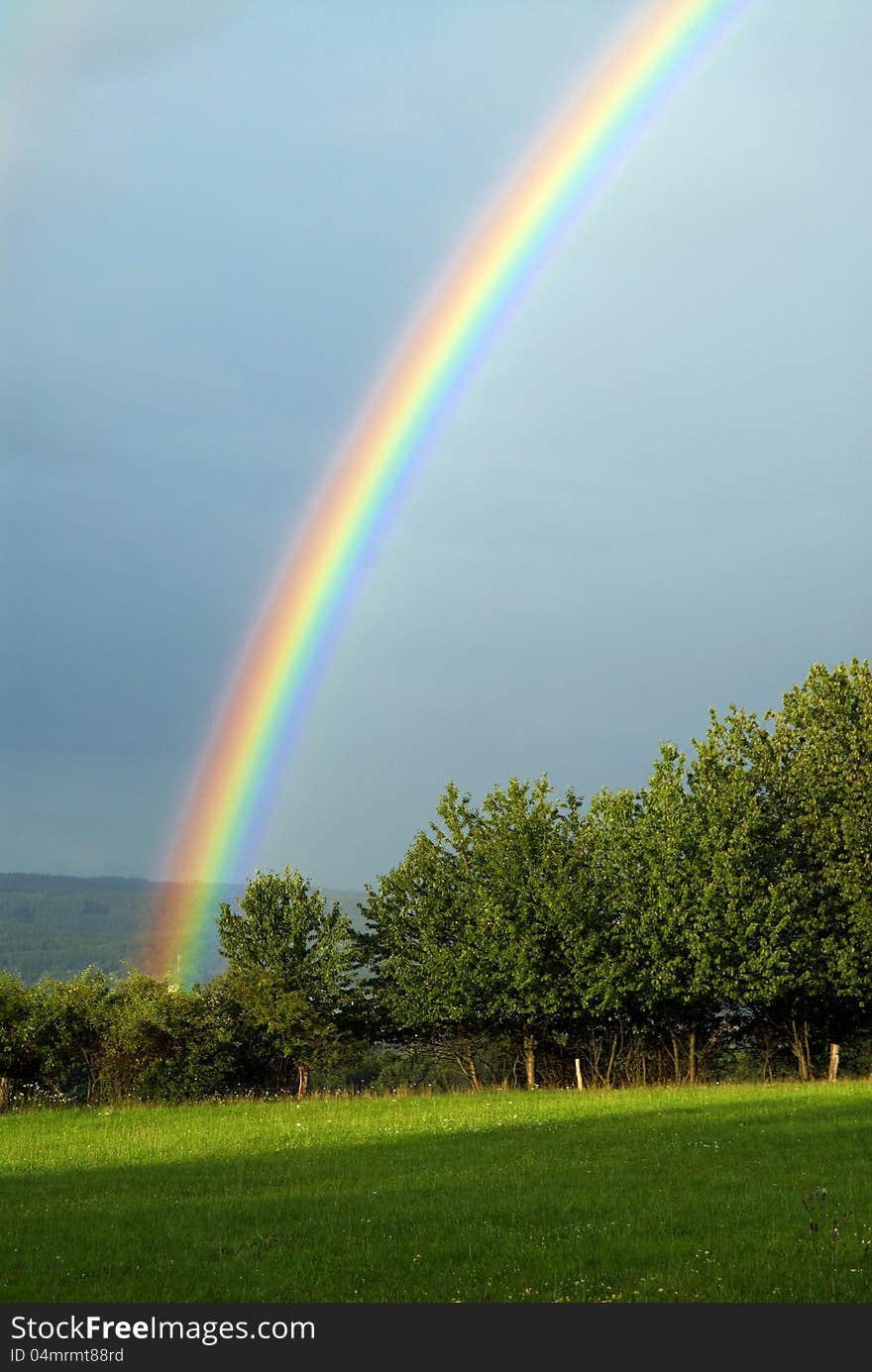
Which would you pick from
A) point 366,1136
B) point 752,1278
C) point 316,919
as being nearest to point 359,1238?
point 752,1278

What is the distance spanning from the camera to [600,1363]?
337 inches

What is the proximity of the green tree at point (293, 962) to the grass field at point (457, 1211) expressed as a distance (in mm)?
17133

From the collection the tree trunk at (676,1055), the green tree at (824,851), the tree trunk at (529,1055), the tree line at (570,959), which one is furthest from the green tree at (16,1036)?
the green tree at (824,851)

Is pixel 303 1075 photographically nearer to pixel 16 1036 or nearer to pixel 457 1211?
pixel 16 1036

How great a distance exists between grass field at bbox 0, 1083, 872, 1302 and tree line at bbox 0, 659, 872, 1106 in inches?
580

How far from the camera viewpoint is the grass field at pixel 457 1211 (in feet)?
36.5

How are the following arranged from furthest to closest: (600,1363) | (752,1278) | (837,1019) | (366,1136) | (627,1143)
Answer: (837,1019) < (366,1136) < (627,1143) < (752,1278) < (600,1363)

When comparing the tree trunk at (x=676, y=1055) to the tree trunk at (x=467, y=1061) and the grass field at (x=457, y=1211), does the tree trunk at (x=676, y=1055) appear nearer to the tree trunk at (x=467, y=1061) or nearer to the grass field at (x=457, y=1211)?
the tree trunk at (x=467, y=1061)

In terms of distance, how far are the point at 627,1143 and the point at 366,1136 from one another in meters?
6.47

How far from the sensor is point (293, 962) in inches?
1941

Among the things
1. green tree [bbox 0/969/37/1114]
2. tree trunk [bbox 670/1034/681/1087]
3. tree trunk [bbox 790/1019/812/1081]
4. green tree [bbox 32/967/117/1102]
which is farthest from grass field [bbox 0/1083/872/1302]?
tree trunk [bbox 670/1034/681/1087]

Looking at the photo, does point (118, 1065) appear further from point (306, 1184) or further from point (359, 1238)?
point (359, 1238)

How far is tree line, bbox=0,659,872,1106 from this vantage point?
44.1m

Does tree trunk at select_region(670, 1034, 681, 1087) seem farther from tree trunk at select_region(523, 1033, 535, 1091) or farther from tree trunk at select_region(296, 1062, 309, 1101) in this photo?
Answer: tree trunk at select_region(296, 1062, 309, 1101)
